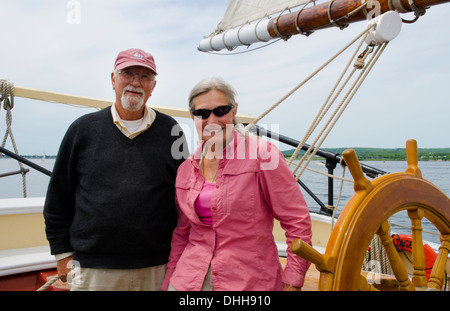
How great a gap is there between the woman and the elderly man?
23 cm

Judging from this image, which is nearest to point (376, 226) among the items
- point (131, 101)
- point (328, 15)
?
point (131, 101)

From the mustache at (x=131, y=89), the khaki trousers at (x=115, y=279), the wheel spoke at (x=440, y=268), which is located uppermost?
the mustache at (x=131, y=89)

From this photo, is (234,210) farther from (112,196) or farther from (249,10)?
(249,10)

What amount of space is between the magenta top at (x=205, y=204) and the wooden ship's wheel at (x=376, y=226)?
0.50 meters

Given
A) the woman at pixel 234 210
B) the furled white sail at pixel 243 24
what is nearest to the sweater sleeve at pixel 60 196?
the woman at pixel 234 210

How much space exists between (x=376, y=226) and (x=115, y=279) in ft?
3.78

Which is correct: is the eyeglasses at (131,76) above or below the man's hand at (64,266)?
above

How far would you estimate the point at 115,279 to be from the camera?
1.65 metres

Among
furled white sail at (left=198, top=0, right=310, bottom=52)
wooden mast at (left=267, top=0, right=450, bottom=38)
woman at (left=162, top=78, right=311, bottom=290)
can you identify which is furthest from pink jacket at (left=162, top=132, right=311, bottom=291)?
furled white sail at (left=198, top=0, right=310, bottom=52)

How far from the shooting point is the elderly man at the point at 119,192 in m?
1.62

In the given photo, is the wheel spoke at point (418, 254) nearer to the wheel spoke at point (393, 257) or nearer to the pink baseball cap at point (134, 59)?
the wheel spoke at point (393, 257)

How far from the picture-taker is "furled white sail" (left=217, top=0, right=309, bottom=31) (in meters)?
4.34

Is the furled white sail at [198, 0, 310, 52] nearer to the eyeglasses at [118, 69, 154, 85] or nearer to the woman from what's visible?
the eyeglasses at [118, 69, 154, 85]
